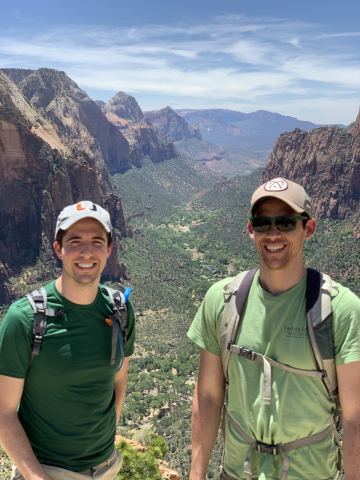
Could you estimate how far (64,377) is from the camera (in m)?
4.85

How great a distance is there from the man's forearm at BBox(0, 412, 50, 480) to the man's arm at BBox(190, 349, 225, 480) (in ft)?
5.87

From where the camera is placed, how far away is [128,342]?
18.7 ft

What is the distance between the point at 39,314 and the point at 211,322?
201 cm

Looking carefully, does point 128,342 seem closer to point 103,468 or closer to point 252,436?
point 103,468

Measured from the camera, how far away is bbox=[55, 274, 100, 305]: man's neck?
16.8 ft

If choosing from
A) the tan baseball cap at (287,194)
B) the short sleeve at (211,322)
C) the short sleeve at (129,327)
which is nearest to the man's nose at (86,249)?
the short sleeve at (129,327)

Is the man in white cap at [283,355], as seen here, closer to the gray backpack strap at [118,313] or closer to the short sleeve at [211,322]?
the short sleeve at [211,322]

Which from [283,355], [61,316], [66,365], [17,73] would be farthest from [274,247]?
[17,73]

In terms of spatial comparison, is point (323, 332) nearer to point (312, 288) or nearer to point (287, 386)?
point (312, 288)

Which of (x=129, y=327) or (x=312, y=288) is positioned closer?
(x=312, y=288)

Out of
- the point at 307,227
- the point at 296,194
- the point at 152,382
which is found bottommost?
the point at 152,382

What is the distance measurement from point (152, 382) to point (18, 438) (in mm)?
38302

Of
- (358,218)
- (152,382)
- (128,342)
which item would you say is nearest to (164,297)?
(152,382)

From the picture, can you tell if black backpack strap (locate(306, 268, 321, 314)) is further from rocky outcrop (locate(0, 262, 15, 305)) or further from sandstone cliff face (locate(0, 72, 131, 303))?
sandstone cliff face (locate(0, 72, 131, 303))
